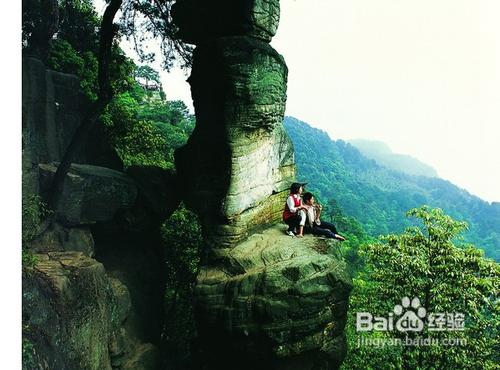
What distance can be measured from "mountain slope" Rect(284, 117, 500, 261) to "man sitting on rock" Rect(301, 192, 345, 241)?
45.7 m

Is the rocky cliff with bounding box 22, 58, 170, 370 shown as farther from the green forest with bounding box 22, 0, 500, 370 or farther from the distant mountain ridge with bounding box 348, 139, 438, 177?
the distant mountain ridge with bounding box 348, 139, 438, 177

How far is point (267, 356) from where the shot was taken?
7.67 meters

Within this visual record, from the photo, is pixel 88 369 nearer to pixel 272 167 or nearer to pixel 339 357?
pixel 339 357

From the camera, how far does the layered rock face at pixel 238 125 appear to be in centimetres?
890

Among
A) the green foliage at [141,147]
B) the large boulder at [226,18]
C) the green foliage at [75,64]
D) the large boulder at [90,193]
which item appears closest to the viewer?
the large boulder at [226,18]

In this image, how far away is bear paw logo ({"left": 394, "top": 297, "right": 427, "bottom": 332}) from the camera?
9414mm

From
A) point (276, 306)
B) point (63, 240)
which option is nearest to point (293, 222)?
point (276, 306)

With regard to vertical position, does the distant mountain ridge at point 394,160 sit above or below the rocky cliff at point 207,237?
above

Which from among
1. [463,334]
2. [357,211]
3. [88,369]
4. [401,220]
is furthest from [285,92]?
[401,220]

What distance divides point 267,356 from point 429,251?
4496 millimetres

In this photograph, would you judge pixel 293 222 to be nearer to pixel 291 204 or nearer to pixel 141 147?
pixel 291 204

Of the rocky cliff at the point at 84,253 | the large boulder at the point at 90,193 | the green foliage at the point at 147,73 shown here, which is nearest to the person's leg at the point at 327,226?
the rocky cliff at the point at 84,253

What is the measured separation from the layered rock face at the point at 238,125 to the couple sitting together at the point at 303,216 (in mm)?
813

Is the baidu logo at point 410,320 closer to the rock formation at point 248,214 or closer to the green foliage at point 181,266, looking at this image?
the rock formation at point 248,214
